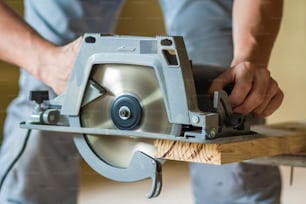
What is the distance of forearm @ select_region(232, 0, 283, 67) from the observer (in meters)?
0.91

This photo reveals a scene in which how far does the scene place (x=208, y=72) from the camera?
778mm

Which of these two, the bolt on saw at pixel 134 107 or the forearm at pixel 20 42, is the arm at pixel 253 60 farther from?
the forearm at pixel 20 42

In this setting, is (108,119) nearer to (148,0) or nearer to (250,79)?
(250,79)

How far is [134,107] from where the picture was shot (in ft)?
2.26

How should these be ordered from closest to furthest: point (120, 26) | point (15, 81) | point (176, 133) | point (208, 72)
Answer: point (176, 133) → point (208, 72) → point (15, 81) → point (120, 26)

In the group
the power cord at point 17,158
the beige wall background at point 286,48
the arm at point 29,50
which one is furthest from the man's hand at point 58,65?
the beige wall background at point 286,48

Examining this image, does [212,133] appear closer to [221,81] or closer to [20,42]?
[221,81]

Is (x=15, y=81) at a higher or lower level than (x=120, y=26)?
lower

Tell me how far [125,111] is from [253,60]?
28cm

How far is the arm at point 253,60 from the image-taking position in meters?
0.77

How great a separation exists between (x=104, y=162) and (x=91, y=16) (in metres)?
0.44

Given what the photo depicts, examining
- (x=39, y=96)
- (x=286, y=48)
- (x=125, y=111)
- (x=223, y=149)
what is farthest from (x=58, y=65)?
(x=286, y=48)

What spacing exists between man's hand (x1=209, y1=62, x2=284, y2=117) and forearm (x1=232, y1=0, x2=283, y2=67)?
0.08 metres

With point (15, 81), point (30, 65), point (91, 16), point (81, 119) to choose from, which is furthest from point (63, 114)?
point (15, 81)
